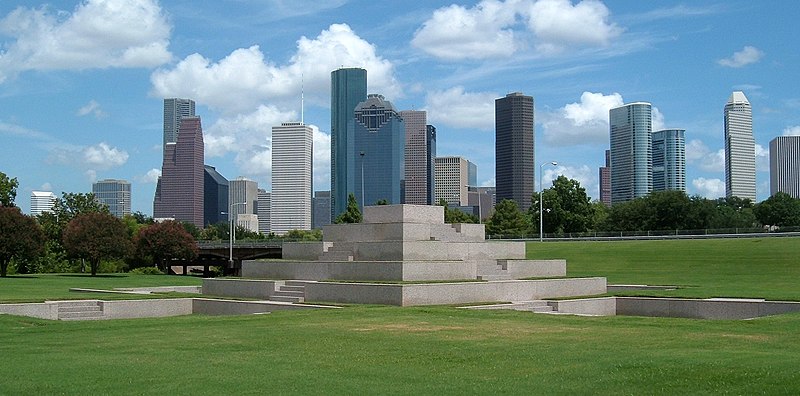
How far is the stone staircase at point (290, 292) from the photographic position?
2969cm

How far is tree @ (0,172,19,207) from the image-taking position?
8456 centimetres

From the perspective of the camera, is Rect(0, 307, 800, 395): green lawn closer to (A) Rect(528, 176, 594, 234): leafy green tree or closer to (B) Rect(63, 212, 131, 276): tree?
(B) Rect(63, 212, 131, 276): tree

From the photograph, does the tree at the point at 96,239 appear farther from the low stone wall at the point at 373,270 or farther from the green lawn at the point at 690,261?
the low stone wall at the point at 373,270

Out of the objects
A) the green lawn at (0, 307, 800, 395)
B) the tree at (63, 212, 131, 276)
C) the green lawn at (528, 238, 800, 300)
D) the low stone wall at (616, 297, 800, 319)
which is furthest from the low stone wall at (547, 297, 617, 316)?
the tree at (63, 212, 131, 276)

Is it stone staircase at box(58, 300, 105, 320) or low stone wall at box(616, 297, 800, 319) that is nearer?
low stone wall at box(616, 297, 800, 319)

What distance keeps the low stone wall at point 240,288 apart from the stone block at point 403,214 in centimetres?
521

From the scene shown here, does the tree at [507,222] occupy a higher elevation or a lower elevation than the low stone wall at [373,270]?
higher

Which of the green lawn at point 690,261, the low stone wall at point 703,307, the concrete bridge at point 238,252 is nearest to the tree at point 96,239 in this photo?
the concrete bridge at point 238,252

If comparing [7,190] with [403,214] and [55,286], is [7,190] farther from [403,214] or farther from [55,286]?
[403,214]

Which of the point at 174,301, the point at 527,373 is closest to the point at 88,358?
the point at 527,373

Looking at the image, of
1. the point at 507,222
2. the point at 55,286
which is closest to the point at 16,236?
the point at 55,286

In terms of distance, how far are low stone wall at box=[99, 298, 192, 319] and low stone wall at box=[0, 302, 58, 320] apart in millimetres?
1621

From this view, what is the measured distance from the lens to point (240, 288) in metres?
32.3

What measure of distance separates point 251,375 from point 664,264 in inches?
1940
